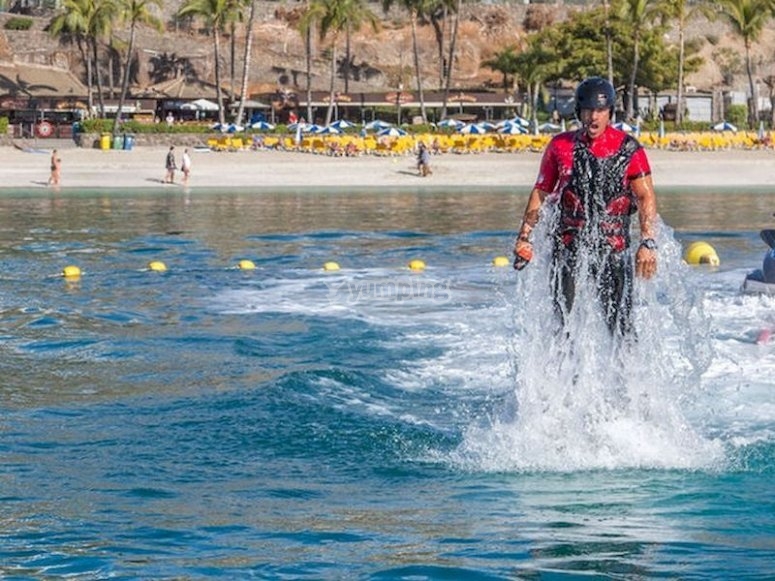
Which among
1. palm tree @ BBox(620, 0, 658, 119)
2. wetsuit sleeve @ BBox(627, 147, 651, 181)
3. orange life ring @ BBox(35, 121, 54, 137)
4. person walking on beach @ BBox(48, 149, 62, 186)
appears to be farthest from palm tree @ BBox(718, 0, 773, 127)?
wetsuit sleeve @ BBox(627, 147, 651, 181)

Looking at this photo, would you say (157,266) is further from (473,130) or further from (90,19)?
(90,19)

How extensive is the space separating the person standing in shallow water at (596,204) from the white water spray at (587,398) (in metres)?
0.11

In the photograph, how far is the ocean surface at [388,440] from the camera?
27.2ft

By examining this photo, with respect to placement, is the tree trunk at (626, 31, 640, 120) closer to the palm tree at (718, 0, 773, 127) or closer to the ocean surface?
the palm tree at (718, 0, 773, 127)

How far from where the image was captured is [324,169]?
5872 centimetres

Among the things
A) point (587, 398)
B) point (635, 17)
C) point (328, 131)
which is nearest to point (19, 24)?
point (328, 131)

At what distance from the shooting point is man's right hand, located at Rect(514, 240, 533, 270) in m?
9.71

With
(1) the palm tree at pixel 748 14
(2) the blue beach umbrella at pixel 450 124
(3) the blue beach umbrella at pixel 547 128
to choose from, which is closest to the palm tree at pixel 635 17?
(1) the palm tree at pixel 748 14

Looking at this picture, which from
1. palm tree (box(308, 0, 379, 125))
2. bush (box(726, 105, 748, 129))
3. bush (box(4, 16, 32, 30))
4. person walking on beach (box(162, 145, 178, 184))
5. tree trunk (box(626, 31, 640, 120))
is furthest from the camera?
bush (box(4, 16, 32, 30))

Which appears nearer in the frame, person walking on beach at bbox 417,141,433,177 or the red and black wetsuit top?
the red and black wetsuit top

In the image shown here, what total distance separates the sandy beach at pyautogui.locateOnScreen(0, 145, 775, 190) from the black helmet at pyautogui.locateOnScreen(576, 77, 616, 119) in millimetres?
44966

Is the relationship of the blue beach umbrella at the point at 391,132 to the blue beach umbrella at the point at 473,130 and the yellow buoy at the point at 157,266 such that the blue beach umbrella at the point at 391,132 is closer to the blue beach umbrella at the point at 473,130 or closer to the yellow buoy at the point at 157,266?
the blue beach umbrella at the point at 473,130

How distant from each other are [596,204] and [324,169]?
49148 millimetres

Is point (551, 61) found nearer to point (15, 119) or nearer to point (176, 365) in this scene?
point (15, 119)
